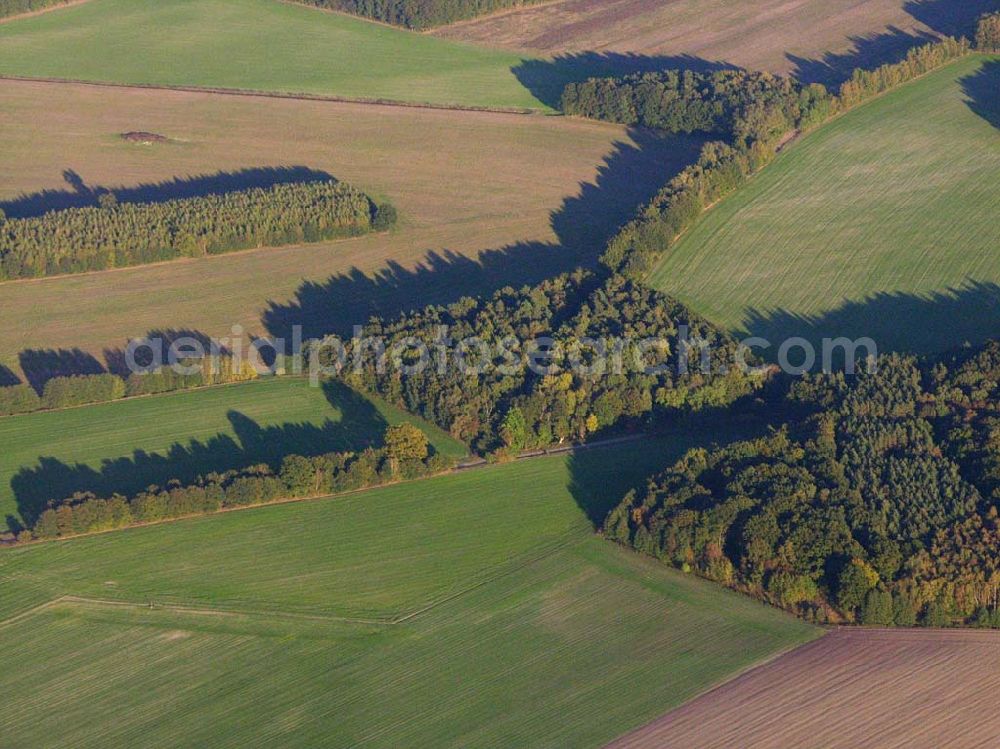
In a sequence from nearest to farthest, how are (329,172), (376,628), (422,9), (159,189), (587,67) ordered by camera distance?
(376,628), (159,189), (329,172), (587,67), (422,9)

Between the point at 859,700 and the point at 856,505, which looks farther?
the point at 856,505

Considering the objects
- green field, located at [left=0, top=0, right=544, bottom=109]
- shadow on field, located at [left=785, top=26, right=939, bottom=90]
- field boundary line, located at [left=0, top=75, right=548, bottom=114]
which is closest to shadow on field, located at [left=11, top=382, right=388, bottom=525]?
field boundary line, located at [left=0, top=75, right=548, bottom=114]

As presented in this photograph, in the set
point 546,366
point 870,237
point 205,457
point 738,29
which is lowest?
point 205,457

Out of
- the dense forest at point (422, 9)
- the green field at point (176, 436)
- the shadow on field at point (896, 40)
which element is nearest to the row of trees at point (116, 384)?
the green field at point (176, 436)

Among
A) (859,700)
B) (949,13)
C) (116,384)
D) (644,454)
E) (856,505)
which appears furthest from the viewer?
(949,13)

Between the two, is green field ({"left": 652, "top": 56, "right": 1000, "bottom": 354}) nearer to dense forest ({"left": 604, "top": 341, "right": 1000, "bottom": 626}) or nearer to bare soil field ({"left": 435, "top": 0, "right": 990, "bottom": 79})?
dense forest ({"left": 604, "top": 341, "right": 1000, "bottom": 626})

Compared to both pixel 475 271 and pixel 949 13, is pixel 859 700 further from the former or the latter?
pixel 949 13

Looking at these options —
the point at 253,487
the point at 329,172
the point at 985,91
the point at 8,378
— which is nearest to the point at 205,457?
the point at 253,487

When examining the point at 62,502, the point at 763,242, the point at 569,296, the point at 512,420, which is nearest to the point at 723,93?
the point at 763,242
